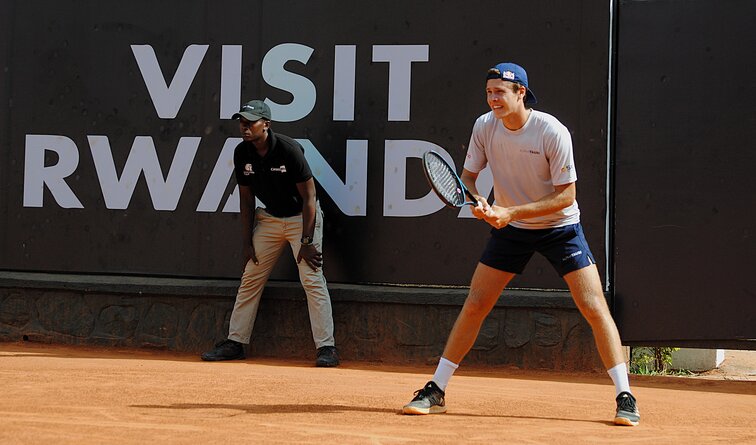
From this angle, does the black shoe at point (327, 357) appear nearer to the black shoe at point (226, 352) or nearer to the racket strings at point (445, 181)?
the black shoe at point (226, 352)

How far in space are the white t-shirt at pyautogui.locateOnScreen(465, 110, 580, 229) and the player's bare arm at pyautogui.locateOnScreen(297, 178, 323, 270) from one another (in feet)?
8.38

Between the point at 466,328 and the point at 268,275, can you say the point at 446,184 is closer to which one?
the point at 466,328

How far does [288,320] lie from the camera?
29.6 ft

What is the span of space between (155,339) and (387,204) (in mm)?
2331

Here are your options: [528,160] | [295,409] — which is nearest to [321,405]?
[295,409]

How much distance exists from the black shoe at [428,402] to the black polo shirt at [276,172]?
9.26 feet

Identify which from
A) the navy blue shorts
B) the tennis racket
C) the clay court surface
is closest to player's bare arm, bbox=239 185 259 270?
the clay court surface

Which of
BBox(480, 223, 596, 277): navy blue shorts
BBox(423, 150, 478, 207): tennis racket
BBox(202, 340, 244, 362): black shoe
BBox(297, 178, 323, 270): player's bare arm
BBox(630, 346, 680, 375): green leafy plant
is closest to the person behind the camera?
BBox(423, 150, 478, 207): tennis racket

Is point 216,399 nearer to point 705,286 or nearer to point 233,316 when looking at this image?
point 233,316

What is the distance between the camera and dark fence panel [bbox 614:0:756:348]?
827 cm

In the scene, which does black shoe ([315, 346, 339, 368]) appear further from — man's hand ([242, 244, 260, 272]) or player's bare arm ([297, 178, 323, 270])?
man's hand ([242, 244, 260, 272])

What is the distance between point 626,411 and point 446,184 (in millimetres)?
1599

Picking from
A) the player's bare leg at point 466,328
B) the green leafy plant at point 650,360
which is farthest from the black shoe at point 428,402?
the green leafy plant at point 650,360

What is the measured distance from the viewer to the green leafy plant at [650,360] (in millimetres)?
10234
